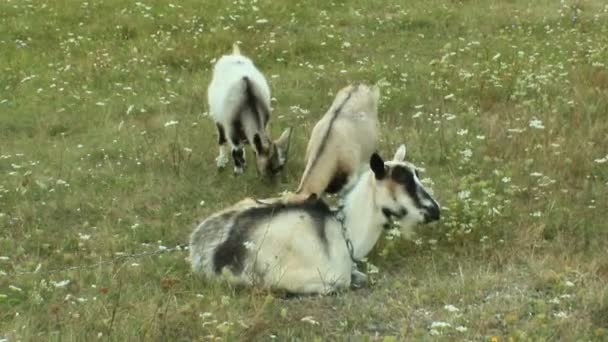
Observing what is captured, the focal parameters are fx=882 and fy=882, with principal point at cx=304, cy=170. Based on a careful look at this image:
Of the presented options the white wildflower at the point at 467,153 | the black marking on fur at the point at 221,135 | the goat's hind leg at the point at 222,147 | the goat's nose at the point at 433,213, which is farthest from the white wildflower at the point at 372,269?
the black marking on fur at the point at 221,135

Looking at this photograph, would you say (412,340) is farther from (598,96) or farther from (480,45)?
(480,45)

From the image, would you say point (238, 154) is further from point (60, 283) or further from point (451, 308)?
point (451, 308)

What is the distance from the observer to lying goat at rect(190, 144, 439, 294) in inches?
298

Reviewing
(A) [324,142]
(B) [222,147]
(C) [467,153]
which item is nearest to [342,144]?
(A) [324,142]

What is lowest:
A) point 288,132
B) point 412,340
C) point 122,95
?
point 122,95

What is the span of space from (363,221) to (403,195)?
45cm

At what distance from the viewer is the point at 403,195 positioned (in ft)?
26.1

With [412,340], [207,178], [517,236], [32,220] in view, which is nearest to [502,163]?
[517,236]

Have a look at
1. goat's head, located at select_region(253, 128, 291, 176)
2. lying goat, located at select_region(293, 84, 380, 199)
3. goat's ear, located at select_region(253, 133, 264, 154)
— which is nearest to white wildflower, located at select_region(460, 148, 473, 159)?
lying goat, located at select_region(293, 84, 380, 199)

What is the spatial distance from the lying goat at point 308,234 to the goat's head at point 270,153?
2.87 metres

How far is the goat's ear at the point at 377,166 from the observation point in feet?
25.5

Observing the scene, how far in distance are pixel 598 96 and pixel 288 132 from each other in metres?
4.44

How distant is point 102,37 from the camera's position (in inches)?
686

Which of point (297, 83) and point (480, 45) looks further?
point (480, 45)
